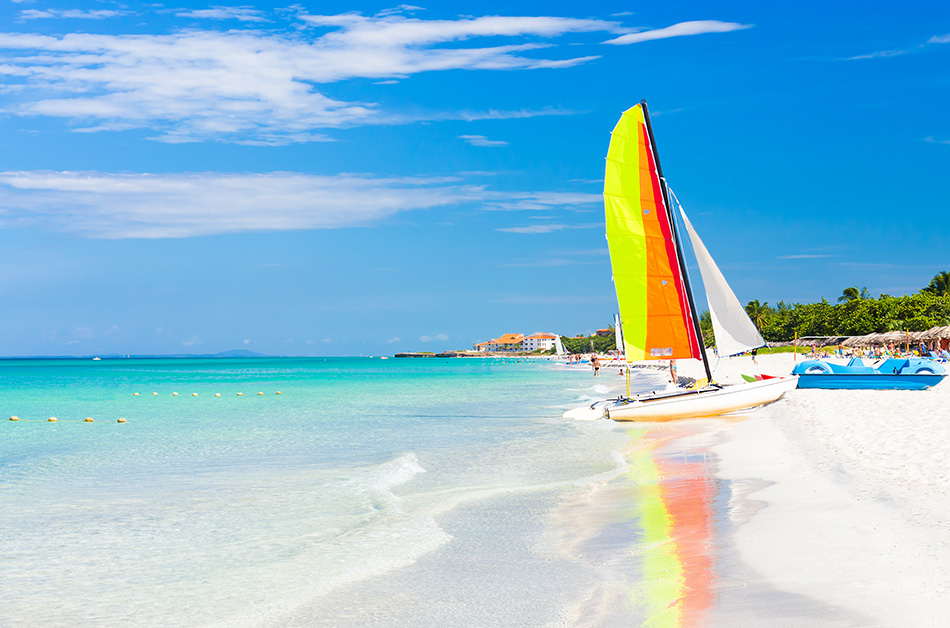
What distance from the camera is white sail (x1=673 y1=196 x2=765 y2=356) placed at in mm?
21719

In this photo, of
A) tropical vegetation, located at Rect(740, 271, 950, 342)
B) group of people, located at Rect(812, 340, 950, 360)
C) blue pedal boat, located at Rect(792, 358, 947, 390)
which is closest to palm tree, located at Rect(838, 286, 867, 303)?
tropical vegetation, located at Rect(740, 271, 950, 342)

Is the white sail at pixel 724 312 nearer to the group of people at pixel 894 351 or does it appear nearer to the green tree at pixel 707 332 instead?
the group of people at pixel 894 351

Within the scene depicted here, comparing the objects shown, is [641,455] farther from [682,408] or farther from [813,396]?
[813,396]

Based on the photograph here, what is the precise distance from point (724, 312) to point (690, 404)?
327 centimetres

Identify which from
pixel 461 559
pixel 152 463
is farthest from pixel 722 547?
pixel 152 463

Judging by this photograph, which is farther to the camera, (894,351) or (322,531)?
(894,351)

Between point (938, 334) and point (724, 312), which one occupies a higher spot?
point (724, 312)

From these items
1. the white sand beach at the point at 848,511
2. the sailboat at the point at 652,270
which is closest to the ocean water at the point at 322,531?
the white sand beach at the point at 848,511

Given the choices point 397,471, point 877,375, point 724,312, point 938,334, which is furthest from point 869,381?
point 938,334

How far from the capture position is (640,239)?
22250 millimetres

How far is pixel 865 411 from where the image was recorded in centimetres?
1708

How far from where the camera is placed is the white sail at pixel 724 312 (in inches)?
855

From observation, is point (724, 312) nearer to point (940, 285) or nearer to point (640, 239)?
point (640, 239)

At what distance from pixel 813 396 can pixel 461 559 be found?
52.0 ft
